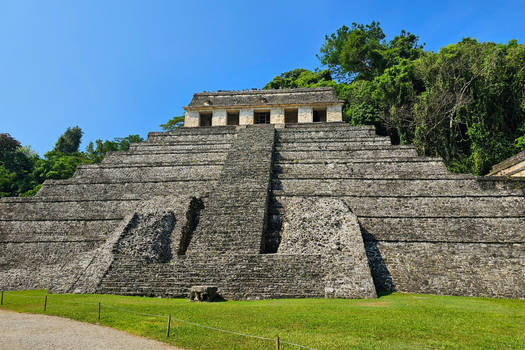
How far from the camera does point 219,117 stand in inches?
1182

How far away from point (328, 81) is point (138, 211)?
1181 inches

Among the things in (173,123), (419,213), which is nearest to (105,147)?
(173,123)

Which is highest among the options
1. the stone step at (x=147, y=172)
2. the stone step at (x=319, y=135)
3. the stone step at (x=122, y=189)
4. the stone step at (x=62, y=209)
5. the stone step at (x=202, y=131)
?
the stone step at (x=202, y=131)

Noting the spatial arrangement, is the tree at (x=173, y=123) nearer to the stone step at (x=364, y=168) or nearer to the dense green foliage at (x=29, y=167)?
the dense green foliage at (x=29, y=167)

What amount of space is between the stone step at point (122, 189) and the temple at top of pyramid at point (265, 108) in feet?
40.5

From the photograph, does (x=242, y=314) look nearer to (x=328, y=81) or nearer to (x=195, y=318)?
(x=195, y=318)

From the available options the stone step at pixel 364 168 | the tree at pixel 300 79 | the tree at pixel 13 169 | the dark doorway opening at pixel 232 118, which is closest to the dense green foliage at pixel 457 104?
the stone step at pixel 364 168

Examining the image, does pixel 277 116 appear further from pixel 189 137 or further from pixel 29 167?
pixel 29 167

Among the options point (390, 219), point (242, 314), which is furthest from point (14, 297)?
point (390, 219)

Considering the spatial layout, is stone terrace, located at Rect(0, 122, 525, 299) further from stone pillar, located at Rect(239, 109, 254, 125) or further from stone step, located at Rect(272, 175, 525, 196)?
stone pillar, located at Rect(239, 109, 254, 125)

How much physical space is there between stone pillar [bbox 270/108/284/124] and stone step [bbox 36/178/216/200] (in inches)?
497

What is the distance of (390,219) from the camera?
13891 millimetres

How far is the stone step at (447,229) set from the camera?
40.9ft

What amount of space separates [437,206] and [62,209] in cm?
1665
